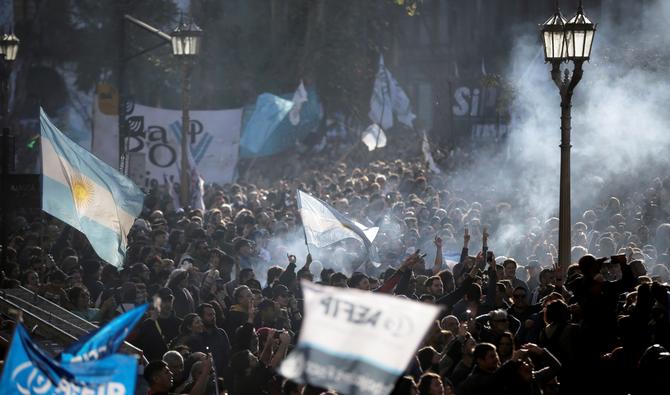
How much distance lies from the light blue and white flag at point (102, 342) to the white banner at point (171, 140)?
54.6 feet

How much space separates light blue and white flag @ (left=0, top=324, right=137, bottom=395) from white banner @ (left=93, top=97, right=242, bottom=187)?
16.7 m

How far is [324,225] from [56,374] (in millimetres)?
9004

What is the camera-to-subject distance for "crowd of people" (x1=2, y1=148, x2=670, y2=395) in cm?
902

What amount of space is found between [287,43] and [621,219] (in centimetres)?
3026

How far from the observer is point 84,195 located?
1289 centimetres

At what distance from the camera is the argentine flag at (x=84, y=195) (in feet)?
41.3

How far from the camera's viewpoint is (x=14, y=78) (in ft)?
134

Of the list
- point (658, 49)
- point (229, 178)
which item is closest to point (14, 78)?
point (229, 178)

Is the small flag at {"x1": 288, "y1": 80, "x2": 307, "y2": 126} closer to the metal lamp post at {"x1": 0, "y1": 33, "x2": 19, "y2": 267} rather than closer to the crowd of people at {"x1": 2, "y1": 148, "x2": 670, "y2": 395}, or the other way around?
the crowd of people at {"x1": 2, "y1": 148, "x2": 670, "y2": 395}

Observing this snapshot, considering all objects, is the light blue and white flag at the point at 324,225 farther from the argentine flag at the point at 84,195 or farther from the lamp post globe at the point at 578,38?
the lamp post globe at the point at 578,38

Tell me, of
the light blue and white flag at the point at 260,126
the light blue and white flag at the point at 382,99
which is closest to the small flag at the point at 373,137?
the light blue and white flag at the point at 382,99

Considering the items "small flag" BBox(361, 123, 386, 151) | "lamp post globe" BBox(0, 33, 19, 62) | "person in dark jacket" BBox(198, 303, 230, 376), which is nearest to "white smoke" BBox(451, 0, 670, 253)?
"small flag" BBox(361, 123, 386, 151)

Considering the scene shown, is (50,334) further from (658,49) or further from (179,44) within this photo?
(658,49)

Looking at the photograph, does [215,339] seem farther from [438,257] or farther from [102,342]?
[438,257]
